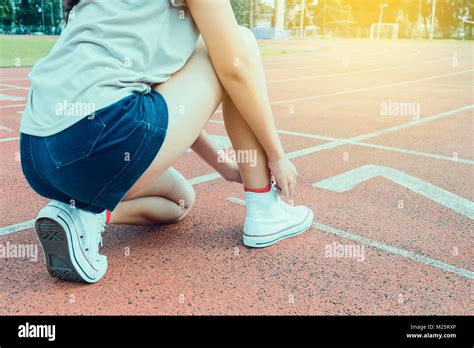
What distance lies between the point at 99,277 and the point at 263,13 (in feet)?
149

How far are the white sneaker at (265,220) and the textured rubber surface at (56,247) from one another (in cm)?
86

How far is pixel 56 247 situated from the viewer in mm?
2102

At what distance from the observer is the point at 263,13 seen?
45156 millimetres

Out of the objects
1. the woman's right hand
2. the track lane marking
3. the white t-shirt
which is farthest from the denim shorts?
the track lane marking

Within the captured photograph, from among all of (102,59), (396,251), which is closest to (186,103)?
(102,59)

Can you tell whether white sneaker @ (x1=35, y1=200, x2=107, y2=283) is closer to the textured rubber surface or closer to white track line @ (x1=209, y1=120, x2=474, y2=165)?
the textured rubber surface

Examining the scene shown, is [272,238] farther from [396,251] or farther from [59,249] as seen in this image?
[59,249]

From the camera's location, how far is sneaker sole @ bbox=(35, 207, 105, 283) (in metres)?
2.07

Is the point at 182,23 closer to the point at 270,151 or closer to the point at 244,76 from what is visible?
the point at 244,76

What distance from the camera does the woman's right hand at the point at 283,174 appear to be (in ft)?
8.00

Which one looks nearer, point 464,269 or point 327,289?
point 327,289

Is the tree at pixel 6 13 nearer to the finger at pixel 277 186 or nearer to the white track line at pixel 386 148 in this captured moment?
the white track line at pixel 386 148

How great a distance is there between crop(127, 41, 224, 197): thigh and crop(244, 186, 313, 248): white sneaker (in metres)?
0.54
